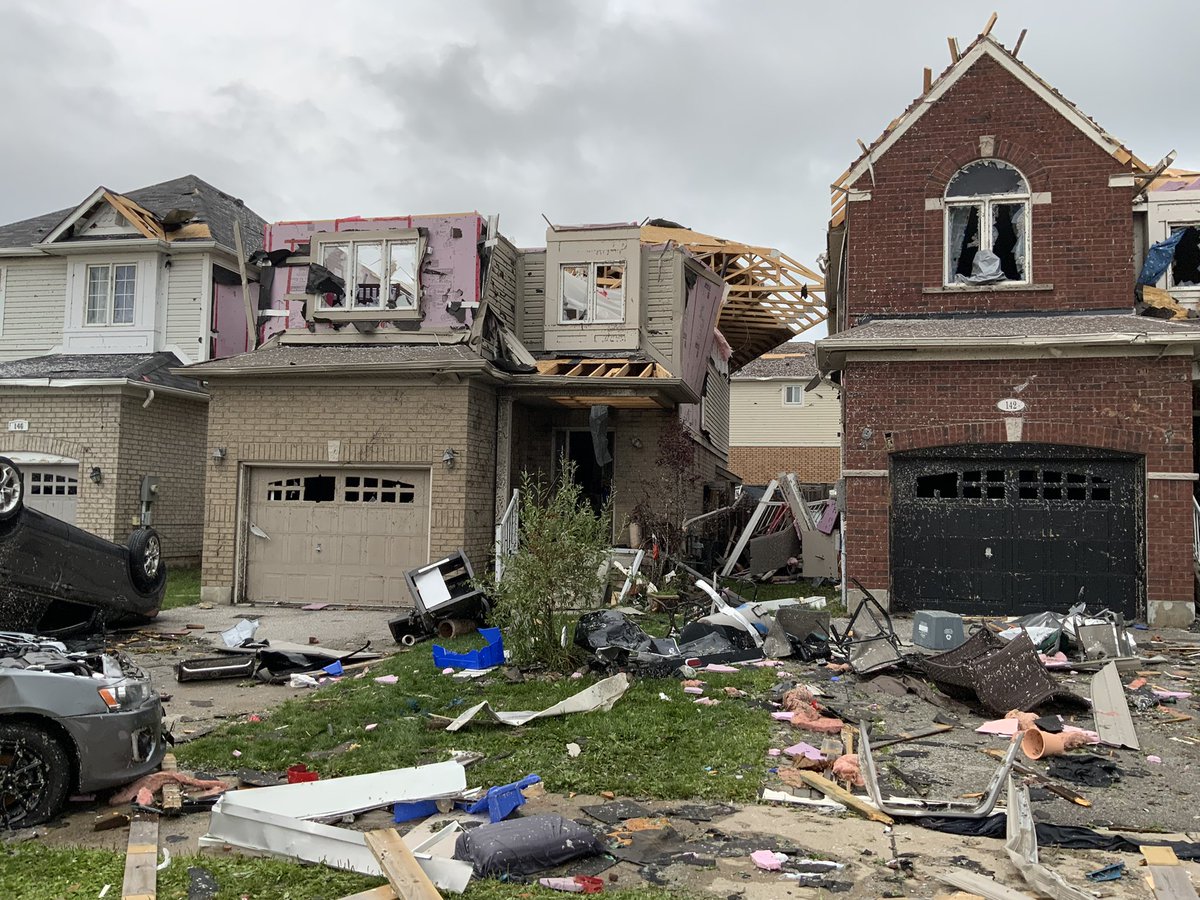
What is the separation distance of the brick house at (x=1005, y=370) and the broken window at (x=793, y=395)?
23.2 m

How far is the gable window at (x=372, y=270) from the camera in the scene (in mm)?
14969

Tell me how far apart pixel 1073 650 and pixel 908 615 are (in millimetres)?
2869

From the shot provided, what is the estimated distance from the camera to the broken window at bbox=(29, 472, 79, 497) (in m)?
17.5

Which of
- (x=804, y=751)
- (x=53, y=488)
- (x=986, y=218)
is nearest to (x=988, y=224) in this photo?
(x=986, y=218)

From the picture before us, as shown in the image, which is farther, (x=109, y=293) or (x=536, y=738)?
(x=109, y=293)

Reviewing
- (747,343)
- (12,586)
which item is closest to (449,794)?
(12,586)

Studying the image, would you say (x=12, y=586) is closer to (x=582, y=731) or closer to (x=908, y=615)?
(x=582, y=731)

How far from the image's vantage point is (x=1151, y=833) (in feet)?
16.4

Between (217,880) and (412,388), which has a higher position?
(412,388)

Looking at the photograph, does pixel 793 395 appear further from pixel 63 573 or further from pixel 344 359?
pixel 63 573

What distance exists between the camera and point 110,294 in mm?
18828

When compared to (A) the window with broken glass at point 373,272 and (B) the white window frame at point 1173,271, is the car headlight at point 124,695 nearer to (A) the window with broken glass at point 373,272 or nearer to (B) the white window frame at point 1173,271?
(A) the window with broken glass at point 373,272

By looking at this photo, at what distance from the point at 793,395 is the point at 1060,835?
107 ft

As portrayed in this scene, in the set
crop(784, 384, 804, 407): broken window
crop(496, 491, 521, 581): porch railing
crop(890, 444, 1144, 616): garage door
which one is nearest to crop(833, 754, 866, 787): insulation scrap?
Answer: crop(890, 444, 1144, 616): garage door
